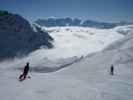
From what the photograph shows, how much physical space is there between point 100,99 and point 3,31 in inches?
4628

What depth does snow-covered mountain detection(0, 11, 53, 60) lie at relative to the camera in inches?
4624

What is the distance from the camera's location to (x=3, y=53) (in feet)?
366

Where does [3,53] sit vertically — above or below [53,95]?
below

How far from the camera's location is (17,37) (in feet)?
413

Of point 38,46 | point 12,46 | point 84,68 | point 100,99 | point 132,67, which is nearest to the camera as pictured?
point 100,99

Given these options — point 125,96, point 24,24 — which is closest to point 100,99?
point 125,96

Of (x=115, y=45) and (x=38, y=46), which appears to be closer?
(x=115, y=45)

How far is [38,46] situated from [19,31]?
17.4 meters

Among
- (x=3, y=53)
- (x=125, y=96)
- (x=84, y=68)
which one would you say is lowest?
(x=3, y=53)

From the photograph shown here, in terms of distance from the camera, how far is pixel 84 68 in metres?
43.1

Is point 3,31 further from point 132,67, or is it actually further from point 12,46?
point 132,67

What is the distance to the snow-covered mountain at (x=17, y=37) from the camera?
385 ft

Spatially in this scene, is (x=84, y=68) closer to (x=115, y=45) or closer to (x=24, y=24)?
(x=115, y=45)

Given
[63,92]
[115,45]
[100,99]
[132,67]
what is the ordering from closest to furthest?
[100,99], [63,92], [132,67], [115,45]
